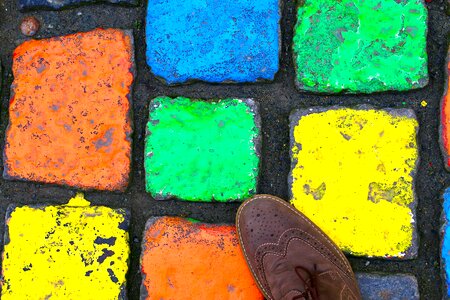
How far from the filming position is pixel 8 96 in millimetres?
1807

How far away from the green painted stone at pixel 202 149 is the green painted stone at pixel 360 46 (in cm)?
25

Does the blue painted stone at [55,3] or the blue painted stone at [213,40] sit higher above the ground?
the blue painted stone at [55,3]

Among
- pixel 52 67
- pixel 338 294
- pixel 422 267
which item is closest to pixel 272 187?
pixel 338 294

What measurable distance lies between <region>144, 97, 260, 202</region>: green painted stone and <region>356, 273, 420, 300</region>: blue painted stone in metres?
0.48

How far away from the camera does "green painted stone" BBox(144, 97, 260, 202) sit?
1.71 meters

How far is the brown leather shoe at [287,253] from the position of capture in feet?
5.50

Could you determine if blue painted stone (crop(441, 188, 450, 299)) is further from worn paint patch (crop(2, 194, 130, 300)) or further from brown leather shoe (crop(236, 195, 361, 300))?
worn paint patch (crop(2, 194, 130, 300))

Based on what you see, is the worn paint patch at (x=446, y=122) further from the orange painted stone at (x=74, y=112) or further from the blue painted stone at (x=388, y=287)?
the orange painted stone at (x=74, y=112)

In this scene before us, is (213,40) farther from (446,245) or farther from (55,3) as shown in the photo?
(446,245)

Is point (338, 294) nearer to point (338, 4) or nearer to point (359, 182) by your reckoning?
point (359, 182)

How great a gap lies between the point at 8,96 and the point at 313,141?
108 centimetres

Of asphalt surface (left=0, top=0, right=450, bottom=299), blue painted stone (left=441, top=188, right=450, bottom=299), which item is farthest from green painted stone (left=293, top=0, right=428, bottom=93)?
blue painted stone (left=441, top=188, right=450, bottom=299)

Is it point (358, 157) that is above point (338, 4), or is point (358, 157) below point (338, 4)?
below

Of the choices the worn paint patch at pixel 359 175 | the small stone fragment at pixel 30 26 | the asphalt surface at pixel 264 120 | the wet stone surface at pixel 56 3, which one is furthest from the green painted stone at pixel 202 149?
the small stone fragment at pixel 30 26
